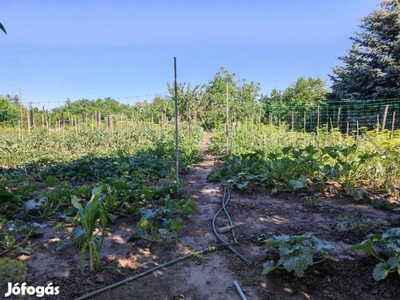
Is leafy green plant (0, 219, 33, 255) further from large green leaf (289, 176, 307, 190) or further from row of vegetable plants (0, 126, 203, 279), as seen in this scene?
large green leaf (289, 176, 307, 190)

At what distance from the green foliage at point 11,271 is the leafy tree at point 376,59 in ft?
48.7

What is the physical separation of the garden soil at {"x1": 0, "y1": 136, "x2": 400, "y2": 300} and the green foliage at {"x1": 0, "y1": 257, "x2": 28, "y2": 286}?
65mm

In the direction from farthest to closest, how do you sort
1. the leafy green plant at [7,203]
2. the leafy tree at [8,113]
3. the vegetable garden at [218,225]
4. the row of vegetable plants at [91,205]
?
the leafy tree at [8,113], the leafy green plant at [7,203], the row of vegetable plants at [91,205], the vegetable garden at [218,225]

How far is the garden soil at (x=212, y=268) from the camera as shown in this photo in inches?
73.2

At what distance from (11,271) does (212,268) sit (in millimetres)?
1548

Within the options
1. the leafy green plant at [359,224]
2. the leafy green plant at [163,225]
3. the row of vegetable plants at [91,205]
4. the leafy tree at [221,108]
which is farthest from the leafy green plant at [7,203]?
the leafy tree at [221,108]

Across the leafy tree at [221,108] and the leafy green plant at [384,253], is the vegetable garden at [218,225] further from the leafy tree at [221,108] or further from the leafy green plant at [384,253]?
the leafy tree at [221,108]

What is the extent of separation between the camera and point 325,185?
4375 mm

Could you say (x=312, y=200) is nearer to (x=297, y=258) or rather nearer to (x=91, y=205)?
(x=297, y=258)

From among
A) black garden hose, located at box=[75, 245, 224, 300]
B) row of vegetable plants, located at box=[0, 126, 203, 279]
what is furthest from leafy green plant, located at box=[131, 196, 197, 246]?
black garden hose, located at box=[75, 245, 224, 300]

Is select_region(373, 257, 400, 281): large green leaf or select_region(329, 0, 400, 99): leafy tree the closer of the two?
Answer: select_region(373, 257, 400, 281): large green leaf

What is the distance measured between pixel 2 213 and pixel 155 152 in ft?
15.0

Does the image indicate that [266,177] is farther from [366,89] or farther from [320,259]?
[366,89]

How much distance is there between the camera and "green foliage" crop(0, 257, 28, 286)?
6.30 ft
